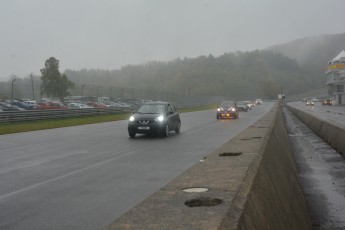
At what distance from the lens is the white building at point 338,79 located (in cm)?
11831

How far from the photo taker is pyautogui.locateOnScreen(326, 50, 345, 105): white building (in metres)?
118

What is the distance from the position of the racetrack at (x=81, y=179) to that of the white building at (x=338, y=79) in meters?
111

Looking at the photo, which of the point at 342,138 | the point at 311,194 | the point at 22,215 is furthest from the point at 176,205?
the point at 342,138

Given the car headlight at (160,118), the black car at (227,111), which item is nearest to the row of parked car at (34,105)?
the black car at (227,111)

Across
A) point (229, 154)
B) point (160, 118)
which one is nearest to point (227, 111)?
point (160, 118)

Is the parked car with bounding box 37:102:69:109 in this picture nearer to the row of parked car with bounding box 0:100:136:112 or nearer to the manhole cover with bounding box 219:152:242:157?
the row of parked car with bounding box 0:100:136:112

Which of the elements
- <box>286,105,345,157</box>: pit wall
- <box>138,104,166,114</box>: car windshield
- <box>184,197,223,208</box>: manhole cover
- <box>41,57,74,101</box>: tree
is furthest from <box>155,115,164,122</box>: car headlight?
<box>41,57,74,101</box>: tree

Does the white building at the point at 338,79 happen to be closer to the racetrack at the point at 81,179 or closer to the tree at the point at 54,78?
the tree at the point at 54,78

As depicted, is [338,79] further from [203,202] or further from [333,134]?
[203,202]

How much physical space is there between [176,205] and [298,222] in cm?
317

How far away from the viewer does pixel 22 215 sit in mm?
6023

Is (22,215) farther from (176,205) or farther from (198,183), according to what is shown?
(176,205)

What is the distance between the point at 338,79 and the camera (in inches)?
5182

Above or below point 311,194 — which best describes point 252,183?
above
